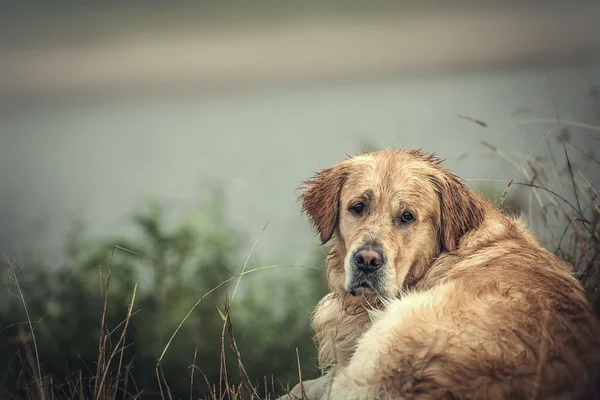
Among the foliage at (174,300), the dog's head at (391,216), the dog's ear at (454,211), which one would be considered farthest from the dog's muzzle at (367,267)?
the foliage at (174,300)

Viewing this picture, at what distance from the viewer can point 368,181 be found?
4.02m

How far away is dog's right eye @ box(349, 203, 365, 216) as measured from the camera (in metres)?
4.01

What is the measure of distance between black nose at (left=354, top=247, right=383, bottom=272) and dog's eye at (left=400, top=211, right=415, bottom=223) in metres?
0.30

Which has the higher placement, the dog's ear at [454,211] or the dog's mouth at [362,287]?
the dog's ear at [454,211]

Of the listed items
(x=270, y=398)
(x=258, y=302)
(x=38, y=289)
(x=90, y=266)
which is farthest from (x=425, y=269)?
(x=38, y=289)

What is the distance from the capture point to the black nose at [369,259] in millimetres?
3715

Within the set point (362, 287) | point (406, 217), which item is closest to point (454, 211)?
point (406, 217)

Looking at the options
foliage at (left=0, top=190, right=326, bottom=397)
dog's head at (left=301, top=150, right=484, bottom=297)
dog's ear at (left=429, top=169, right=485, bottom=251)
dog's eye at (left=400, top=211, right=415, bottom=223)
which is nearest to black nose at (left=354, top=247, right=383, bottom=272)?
dog's head at (left=301, top=150, right=484, bottom=297)

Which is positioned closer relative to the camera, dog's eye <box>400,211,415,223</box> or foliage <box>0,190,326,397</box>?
dog's eye <box>400,211,415,223</box>

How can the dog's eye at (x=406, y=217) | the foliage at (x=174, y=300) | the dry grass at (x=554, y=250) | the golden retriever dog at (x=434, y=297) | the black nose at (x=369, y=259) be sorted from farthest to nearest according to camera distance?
the foliage at (x=174, y=300), the dog's eye at (x=406, y=217), the black nose at (x=369, y=259), the dry grass at (x=554, y=250), the golden retriever dog at (x=434, y=297)

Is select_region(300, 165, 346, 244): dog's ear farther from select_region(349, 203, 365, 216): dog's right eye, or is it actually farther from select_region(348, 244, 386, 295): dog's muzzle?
select_region(348, 244, 386, 295): dog's muzzle

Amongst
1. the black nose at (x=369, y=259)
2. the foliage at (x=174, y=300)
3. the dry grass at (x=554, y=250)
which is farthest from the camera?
the foliage at (x=174, y=300)

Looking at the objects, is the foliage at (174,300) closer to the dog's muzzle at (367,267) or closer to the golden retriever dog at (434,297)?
the golden retriever dog at (434,297)

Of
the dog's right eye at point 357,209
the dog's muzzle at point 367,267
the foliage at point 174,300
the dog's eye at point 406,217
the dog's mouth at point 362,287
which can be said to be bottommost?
the foliage at point 174,300
